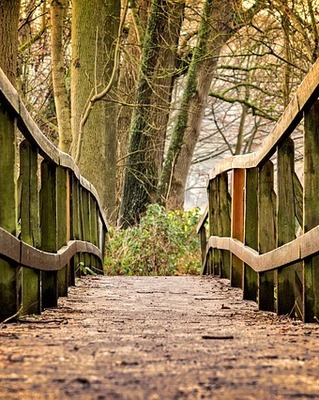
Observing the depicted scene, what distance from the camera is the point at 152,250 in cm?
1336

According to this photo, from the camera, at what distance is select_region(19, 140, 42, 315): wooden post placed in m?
4.43

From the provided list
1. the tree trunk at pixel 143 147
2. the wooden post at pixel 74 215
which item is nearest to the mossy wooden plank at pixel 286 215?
the wooden post at pixel 74 215

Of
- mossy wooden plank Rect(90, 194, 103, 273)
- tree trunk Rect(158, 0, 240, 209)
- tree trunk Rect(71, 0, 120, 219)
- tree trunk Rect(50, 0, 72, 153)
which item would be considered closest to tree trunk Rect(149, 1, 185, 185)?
tree trunk Rect(158, 0, 240, 209)

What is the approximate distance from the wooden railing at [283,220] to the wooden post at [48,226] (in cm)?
125

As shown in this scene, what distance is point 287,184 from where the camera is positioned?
4656 mm

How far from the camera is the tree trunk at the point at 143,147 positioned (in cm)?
1583

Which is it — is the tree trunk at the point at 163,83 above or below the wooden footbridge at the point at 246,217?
above

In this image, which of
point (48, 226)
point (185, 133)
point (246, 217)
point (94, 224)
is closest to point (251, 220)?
point (246, 217)

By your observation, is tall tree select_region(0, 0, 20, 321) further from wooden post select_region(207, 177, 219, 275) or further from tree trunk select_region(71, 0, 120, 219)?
tree trunk select_region(71, 0, 120, 219)

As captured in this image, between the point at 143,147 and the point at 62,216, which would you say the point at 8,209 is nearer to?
the point at 62,216

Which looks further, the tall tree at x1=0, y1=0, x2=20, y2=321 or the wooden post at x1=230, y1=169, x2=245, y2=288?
the wooden post at x1=230, y1=169, x2=245, y2=288

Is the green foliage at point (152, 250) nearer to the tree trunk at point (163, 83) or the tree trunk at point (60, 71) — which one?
the tree trunk at point (60, 71)

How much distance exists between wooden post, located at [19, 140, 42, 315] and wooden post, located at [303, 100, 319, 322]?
1412 mm

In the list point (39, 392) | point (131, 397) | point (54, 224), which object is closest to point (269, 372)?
point (131, 397)
